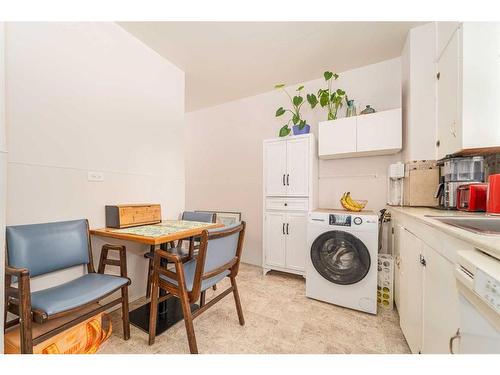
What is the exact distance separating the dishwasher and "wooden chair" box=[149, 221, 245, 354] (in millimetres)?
1137

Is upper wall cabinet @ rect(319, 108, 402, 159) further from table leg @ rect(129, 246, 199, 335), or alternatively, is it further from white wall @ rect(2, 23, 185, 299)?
table leg @ rect(129, 246, 199, 335)

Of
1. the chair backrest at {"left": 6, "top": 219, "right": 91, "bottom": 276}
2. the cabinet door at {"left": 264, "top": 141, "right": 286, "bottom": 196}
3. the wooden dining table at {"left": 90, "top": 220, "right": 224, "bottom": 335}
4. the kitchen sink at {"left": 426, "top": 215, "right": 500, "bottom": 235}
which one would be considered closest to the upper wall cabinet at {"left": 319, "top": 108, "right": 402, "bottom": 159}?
the cabinet door at {"left": 264, "top": 141, "right": 286, "bottom": 196}

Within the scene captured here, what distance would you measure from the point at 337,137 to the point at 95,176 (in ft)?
8.38

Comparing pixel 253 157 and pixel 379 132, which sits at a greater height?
pixel 379 132

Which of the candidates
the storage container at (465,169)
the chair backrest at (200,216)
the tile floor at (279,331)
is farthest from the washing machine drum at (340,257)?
the chair backrest at (200,216)

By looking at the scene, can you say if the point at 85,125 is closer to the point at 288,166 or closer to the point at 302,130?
the point at 288,166

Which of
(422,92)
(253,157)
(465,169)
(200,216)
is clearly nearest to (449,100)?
(422,92)

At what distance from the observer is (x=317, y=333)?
1.66 metres

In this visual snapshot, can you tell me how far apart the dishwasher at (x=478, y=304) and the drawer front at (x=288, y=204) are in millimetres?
1874

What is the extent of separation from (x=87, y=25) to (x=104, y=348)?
2596 millimetres

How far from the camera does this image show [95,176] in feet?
6.15
